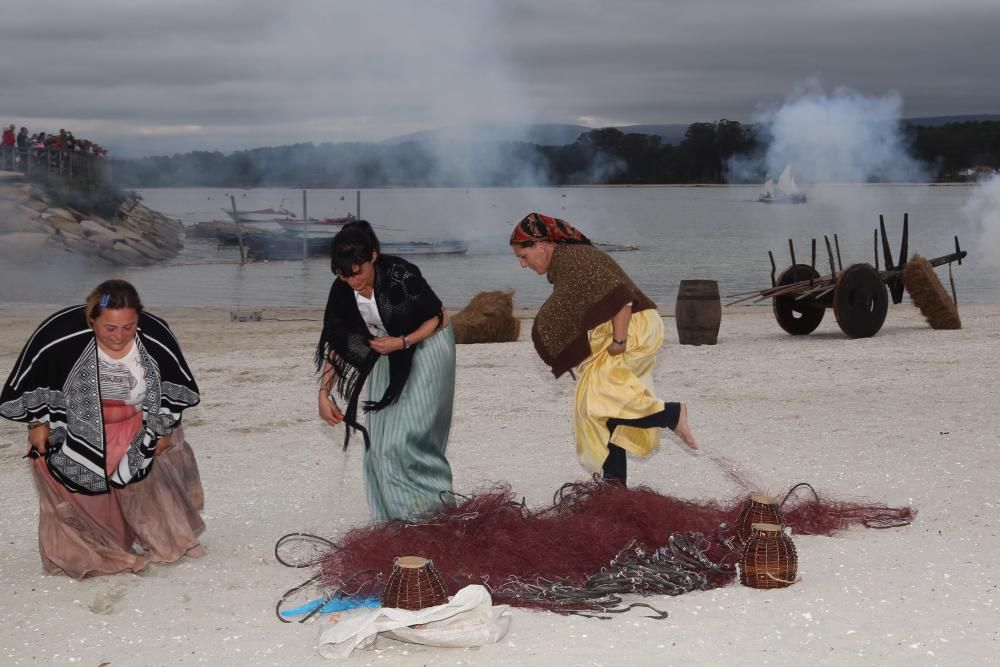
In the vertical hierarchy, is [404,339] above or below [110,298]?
below

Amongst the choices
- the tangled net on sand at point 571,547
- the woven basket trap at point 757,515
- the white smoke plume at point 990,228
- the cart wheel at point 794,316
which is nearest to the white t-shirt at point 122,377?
the tangled net on sand at point 571,547

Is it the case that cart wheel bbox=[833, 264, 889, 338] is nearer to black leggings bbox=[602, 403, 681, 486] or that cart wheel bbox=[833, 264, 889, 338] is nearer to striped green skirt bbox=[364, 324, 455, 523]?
black leggings bbox=[602, 403, 681, 486]

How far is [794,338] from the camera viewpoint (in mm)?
13867

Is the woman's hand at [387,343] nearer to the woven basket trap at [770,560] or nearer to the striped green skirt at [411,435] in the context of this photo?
the striped green skirt at [411,435]

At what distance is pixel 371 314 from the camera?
5242 mm

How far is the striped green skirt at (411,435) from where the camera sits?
525 cm

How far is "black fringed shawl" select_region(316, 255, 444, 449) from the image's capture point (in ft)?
17.0

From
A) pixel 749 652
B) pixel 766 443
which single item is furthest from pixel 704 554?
pixel 766 443

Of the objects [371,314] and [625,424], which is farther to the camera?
[625,424]

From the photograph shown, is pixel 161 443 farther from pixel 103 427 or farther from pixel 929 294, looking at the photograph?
pixel 929 294

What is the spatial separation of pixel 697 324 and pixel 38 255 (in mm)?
32897

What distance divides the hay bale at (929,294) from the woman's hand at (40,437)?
11442 mm

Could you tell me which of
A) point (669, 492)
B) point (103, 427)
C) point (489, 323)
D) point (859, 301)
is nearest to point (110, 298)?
point (103, 427)

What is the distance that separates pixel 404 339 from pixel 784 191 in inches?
4271
